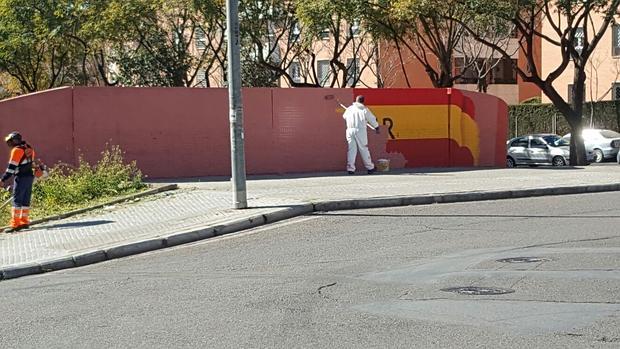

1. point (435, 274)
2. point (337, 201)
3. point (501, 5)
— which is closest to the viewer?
point (435, 274)

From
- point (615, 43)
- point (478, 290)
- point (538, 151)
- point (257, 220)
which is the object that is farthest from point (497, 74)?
point (478, 290)

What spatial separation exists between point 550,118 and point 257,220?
34835 millimetres

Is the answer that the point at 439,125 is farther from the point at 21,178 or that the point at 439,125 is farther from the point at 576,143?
the point at 21,178

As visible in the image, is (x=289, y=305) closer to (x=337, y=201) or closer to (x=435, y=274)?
(x=435, y=274)

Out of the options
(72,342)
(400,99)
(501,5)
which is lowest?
(72,342)

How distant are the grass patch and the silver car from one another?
20116 mm

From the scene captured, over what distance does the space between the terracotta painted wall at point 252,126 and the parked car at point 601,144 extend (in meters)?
15.6

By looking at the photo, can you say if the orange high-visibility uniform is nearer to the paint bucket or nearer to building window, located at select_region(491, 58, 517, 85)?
the paint bucket

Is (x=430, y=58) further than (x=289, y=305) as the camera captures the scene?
Yes

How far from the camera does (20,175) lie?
14.2 meters

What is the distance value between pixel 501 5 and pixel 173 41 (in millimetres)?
15371

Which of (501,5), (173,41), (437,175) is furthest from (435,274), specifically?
(173,41)

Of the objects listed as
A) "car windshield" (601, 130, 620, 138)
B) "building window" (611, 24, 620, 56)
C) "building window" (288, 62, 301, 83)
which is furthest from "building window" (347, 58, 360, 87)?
"building window" (611, 24, 620, 56)

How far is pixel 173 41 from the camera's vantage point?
3759 cm
